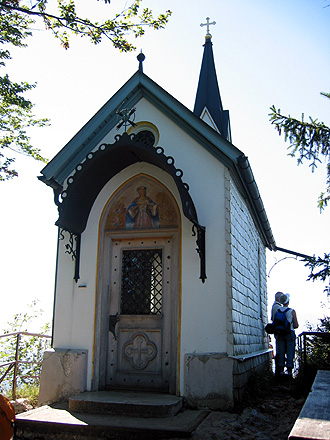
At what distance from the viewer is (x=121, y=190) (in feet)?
28.2

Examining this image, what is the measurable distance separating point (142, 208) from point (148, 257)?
0.88m

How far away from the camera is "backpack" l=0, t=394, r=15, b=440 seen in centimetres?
606

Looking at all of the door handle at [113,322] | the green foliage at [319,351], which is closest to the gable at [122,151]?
the door handle at [113,322]

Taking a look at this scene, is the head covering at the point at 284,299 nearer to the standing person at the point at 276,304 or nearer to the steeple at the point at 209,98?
the standing person at the point at 276,304

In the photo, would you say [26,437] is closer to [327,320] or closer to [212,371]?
[212,371]

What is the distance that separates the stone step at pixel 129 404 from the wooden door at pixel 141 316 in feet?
1.84

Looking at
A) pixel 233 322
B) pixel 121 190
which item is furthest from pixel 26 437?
pixel 121 190

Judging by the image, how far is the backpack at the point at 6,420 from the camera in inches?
239

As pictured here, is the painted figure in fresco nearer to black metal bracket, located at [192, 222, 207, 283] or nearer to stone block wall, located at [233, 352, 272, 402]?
black metal bracket, located at [192, 222, 207, 283]

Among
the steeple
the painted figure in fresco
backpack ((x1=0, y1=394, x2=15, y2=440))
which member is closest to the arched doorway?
the painted figure in fresco

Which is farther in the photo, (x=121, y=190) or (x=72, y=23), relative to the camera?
(x=121, y=190)

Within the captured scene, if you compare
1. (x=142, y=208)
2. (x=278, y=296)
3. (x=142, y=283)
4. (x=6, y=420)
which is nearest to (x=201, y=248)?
(x=142, y=283)

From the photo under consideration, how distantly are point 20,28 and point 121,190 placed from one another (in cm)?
339

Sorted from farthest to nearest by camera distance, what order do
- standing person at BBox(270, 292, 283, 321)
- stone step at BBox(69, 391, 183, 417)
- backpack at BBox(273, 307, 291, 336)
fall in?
standing person at BBox(270, 292, 283, 321)
backpack at BBox(273, 307, 291, 336)
stone step at BBox(69, 391, 183, 417)
